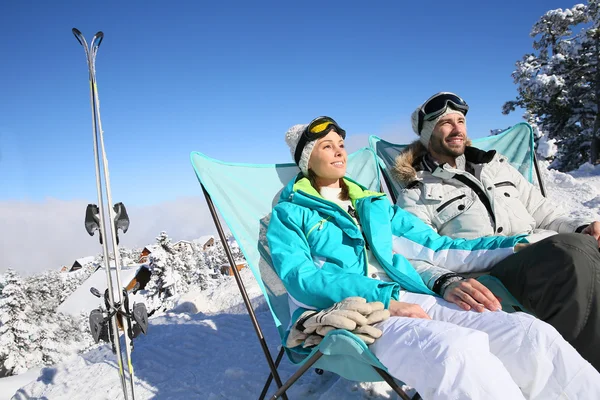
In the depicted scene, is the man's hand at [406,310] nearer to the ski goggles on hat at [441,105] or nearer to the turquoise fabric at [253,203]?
the turquoise fabric at [253,203]

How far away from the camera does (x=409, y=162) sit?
126 inches

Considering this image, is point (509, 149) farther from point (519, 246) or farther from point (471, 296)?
point (471, 296)

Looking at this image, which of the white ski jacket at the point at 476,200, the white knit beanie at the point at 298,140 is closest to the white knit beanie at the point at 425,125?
the white ski jacket at the point at 476,200

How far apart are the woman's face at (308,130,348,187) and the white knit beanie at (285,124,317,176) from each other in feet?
0.10

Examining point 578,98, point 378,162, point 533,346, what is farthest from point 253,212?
point 578,98

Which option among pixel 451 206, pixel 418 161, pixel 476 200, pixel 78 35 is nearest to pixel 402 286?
pixel 451 206

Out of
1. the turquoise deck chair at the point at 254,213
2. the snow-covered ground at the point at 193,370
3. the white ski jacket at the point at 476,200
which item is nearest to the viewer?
the turquoise deck chair at the point at 254,213

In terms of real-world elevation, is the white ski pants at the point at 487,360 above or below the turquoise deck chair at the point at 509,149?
below

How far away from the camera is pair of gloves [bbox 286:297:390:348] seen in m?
1.63

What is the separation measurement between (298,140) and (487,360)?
1.85 m

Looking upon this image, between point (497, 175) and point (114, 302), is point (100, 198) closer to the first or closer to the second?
point (114, 302)

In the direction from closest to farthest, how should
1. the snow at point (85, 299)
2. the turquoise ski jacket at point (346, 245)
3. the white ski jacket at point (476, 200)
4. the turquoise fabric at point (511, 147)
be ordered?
1. the turquoise ski jacket at point (346, 245)
2. the white ski jacket at point (476, 200)
3. the turquoise fabric at point (511, 147)
4. the snow at point (85, 299)

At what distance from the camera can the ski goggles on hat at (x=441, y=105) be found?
118 inches

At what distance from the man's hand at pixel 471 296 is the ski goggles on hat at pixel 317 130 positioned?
1288mm
